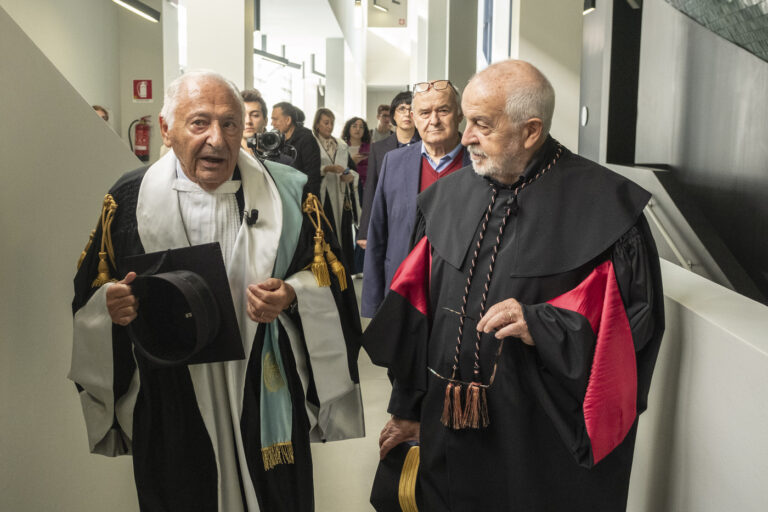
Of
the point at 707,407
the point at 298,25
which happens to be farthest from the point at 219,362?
the point at 298,25

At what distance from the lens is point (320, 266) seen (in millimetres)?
2334

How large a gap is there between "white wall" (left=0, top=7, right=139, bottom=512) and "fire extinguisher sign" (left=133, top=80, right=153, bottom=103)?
300 inches

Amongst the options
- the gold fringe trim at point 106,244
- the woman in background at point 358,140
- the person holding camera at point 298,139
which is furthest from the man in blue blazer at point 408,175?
the woman in background at point 358,140

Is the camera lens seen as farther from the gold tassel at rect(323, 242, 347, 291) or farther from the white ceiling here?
→ the white ceiling

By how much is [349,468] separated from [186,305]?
2.28 m

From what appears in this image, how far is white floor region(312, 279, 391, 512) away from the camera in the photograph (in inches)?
149

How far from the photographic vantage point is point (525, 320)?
189 centimetres

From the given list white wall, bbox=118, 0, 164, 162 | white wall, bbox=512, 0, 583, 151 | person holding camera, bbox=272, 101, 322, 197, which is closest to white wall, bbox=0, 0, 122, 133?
white wall, bbox=118, 0, 164, 162

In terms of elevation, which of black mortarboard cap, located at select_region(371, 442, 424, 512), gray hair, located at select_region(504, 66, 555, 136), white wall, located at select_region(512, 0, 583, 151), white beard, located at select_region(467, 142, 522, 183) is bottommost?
black mortarboard cap, located at select_region(371, 442, 424, 512)

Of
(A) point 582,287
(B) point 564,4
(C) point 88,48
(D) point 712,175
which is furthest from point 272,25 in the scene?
(A) point 582,287

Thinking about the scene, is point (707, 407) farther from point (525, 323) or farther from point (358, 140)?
point (358, 140)

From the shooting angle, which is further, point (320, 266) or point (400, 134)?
point (400, 134)

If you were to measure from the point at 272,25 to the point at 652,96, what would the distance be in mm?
12508

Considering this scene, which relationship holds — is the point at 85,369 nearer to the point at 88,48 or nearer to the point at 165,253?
the point at 165,253
